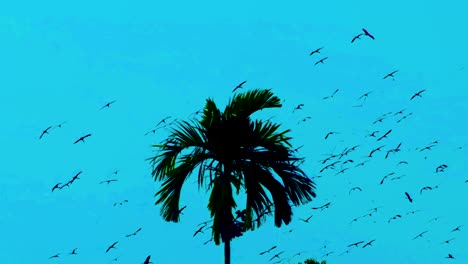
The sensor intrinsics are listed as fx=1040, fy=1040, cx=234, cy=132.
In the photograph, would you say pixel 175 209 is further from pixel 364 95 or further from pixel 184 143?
pixel 364 95

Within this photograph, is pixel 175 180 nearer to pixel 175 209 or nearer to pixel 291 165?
pixel 175 209

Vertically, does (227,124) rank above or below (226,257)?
above

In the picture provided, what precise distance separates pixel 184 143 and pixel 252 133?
8.53 feet

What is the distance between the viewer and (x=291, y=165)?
3806 centimetres

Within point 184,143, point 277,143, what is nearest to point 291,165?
point 277,143

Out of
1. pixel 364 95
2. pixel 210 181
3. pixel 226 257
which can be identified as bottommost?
pixel 226 257

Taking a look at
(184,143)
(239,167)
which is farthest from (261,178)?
(184,143)

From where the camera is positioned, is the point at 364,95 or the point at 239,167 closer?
the point at 239,167

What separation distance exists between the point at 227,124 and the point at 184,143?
187 cm

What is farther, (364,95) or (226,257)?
(364,95)

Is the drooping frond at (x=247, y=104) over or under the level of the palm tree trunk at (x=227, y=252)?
over

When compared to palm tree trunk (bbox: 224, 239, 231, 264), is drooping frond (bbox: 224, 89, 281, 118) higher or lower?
higher

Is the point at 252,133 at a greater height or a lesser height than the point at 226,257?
greater

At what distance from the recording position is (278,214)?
3794 centimetres
